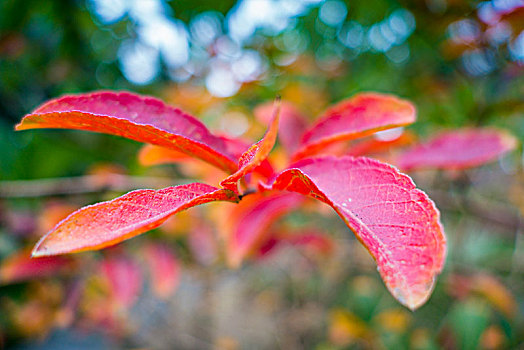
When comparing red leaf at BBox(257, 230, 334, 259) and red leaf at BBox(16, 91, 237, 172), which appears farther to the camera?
red leaf at BBox(257, 230, 334, 259)

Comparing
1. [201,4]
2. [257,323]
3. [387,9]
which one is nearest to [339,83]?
[387,9]

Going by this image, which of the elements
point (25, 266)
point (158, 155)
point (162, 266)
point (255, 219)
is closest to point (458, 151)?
point (255, 219)

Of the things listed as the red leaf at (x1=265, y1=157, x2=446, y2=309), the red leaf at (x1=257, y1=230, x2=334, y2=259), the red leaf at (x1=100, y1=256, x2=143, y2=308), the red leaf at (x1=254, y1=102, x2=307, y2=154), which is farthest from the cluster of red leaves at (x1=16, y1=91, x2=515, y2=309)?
the red leaf at (x1=100, y1=256, x2=143, y2=308)

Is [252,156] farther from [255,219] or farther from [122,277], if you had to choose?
[122,277]

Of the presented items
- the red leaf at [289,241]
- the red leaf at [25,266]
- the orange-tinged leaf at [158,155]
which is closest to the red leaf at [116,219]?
the orange-tinged leaf at [158,155]

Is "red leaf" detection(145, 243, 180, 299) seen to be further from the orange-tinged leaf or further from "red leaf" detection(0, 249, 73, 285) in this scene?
the orange-tinged leaf

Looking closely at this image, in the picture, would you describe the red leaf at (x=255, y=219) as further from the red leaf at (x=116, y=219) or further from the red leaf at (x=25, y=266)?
the red leaf at (x=25, y=266)

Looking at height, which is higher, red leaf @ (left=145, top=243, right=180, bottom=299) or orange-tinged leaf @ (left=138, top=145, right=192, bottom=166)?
orange-tinged leaf @ (left=138, top=145, right=192, bottom=166)

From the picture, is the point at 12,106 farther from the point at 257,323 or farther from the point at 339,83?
the point at 257,323
